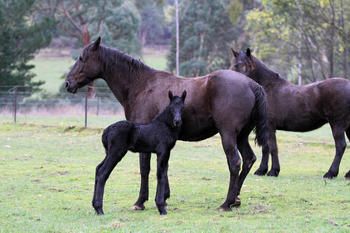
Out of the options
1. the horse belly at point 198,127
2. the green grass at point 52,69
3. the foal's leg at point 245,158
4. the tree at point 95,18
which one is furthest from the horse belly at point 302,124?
the green grass at point 52,69

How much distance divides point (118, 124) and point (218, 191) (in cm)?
288

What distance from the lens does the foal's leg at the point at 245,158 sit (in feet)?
30.3

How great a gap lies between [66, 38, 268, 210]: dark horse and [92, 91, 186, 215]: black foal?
47 centimetres

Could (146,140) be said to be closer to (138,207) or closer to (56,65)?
(138,207)

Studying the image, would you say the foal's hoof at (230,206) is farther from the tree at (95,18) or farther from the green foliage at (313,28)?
the tree at (95,18)

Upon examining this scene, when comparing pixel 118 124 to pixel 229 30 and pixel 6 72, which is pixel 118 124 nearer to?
pixel 6 72

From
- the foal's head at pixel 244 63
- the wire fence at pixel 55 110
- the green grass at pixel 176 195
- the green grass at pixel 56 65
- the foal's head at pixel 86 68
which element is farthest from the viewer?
the green grass at pixel 56 65

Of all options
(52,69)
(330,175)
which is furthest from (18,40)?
(52,69)

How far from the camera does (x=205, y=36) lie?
55.5m

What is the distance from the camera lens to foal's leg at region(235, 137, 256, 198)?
9.24 metres

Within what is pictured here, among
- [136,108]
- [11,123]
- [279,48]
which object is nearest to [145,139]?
[136,108]

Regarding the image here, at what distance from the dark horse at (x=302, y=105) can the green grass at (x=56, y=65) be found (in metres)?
48.4

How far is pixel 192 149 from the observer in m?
18.9

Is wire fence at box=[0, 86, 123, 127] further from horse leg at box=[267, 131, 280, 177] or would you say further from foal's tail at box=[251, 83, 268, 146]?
foal's tail at box=[251, 83, 268, 146]
